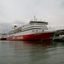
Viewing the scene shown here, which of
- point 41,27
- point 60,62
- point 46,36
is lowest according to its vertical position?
point 60,62

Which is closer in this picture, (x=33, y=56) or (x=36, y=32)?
(x=33, y=56)

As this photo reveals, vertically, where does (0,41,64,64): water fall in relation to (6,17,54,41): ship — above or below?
below

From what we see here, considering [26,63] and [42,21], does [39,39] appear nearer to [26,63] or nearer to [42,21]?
[42,21]

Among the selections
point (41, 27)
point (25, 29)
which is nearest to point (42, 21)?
point (41, 27)

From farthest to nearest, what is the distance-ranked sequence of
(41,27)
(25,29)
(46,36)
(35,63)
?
(25,29) → (41,27) → (46,36) → (35,63)

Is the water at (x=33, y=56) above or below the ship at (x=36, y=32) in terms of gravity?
below

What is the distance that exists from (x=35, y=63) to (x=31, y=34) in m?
46.3

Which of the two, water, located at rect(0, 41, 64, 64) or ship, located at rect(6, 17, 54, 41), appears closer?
water, located at rect(0, 41, 64, 64)

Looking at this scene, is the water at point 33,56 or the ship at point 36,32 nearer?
the water at point 33,56

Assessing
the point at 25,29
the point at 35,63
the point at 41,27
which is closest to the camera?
the point at 35,63

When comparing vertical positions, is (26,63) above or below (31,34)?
below

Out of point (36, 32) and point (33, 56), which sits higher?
point (36, 32)

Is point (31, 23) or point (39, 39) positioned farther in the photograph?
point (31, 23)

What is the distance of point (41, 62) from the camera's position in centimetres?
1666
